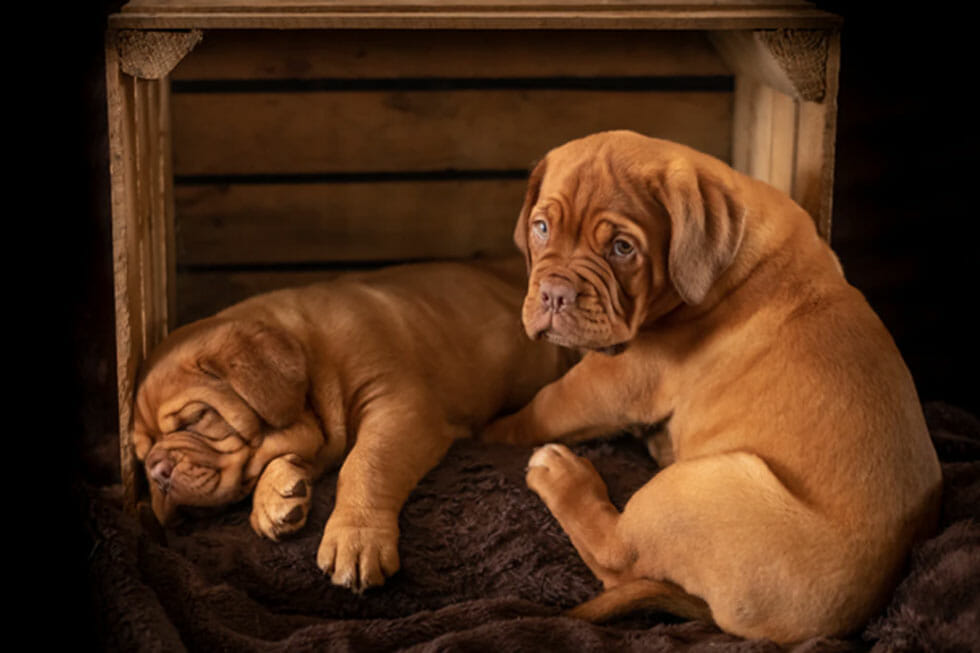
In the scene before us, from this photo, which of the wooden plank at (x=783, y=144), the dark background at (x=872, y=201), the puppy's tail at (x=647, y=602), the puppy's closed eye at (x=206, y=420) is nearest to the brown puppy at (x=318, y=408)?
the puppy's closed eye at (x=206, y=420)

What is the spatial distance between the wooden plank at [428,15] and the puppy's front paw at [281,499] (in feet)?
3.71

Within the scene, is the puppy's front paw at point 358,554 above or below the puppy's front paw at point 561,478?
below

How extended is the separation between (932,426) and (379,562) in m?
1.83

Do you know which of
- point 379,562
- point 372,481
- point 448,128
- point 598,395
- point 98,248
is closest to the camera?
point 379,562

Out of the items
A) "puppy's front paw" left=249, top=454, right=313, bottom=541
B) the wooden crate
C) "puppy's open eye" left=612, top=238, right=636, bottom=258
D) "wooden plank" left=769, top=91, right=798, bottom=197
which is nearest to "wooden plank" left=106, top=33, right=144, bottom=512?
"puppy's front paw" left=249, top=454, right=313, bottom=541

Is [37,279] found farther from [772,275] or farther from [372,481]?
[772,275]

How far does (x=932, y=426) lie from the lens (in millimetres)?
3418

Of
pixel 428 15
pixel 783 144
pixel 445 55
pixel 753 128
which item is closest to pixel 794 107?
pixel 783 144

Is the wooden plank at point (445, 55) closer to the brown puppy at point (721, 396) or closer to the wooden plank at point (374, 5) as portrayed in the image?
the wooden plank at point (374, 5)

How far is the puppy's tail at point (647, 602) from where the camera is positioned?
2.45 meters

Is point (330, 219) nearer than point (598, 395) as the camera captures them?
No

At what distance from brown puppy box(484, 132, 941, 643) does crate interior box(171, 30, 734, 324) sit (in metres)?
1.17

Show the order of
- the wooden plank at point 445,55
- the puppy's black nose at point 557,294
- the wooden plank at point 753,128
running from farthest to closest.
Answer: the wooden plank at point 445,55 → the wooden plank at point 753,128 → the puppy's black nose at point 557,294

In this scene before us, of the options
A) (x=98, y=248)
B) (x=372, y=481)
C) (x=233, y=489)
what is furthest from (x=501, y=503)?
(x=98, y=248)
